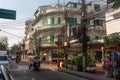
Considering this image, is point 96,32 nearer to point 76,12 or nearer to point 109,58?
point 76,12

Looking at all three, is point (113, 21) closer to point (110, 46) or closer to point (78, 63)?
point (78, 63)

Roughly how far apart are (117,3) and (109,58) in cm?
1108

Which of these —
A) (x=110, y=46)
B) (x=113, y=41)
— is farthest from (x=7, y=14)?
(x=110, y=46)

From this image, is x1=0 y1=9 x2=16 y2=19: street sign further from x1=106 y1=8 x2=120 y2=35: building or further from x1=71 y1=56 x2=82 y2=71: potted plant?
x1=106 y1=8 x2=120 y2=35: building

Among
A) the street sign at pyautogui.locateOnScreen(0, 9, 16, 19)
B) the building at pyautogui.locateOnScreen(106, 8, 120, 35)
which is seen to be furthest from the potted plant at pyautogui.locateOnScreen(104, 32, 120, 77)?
the street sign at pyautogui.locateOnScreen(0, 9, 16, 19)

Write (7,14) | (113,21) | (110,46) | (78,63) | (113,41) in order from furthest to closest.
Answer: (113,21) < (78,63) < (110,46) < (113,41) < (7,14)

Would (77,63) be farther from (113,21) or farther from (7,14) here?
(7,14)

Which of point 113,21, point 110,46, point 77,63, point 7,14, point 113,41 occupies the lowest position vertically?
point 77,63

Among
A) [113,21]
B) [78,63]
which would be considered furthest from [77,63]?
[113,21]

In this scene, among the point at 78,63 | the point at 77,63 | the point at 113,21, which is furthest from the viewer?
the point at 113,21

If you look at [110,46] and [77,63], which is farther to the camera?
[77,63]

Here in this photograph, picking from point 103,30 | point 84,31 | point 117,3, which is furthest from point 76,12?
point 117,3

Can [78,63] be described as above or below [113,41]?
below

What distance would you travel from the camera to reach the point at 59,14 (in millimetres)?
59625
